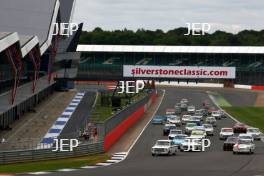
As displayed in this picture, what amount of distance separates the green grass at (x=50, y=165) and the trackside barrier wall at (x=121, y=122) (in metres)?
7.54

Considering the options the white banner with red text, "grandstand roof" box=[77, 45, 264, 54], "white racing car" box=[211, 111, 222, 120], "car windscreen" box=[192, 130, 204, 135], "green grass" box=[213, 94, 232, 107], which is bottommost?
"green grass" box=[213, 94, 232, 107]

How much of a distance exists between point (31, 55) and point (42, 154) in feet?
115

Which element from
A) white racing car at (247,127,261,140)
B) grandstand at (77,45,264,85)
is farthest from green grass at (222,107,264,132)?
grandstand at (77,45,264,85)

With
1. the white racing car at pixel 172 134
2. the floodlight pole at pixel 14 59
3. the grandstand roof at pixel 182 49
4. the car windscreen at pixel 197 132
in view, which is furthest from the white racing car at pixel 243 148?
the grandstand roof at pixel 182 49

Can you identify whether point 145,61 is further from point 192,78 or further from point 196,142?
point 196,142

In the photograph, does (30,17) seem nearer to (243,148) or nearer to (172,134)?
(172,134)

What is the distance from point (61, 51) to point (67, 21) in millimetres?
5048

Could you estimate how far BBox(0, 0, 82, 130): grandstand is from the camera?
69.9 meters

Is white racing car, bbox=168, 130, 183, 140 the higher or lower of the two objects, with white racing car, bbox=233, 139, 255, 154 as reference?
lower

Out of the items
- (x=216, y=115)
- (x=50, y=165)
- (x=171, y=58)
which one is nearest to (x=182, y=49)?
(x=171, y=58)

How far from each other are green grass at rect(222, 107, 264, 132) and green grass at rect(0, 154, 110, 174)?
35.8m

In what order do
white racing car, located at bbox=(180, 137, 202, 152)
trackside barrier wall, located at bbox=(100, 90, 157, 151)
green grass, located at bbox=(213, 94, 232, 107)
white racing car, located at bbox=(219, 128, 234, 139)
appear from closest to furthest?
white racing car, located at bbox=(180, 137, 202, 152) → trackside barrier wall, located at bbox=(100, 90, 157, 151) → white racing car, located at bbox=(219, 128, 234, 139) → green grass, located at bbox=(213, 94, 232, 107)

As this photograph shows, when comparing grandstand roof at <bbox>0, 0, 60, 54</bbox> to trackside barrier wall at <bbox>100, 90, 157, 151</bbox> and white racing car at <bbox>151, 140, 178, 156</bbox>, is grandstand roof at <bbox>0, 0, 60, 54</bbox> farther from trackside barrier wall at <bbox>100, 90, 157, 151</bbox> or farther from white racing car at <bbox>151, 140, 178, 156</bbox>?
white racing car at <bbox>151, 140, 178, 156</bbox>

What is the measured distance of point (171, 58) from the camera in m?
196
